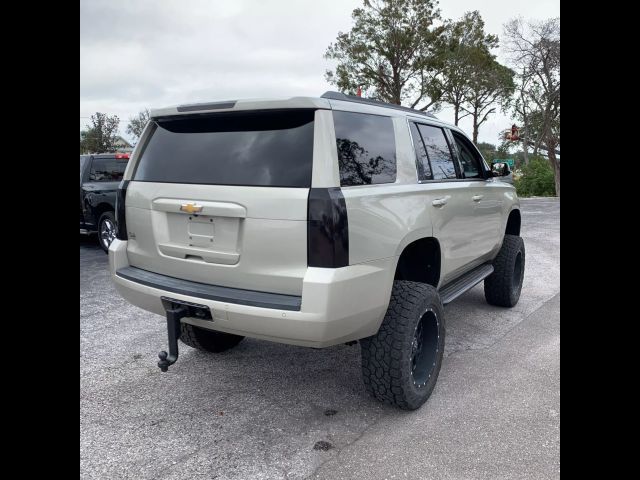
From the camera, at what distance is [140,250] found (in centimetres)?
313

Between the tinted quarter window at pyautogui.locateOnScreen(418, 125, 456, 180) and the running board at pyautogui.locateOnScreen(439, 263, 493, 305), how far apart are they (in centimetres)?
88

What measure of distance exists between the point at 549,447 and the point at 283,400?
1605 mm

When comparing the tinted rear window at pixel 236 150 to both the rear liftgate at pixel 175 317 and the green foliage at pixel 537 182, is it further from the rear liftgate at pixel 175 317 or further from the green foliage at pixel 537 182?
the green foliage at pixel 537 182

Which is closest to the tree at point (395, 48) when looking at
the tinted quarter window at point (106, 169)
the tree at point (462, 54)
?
the tree at point (462, 54)

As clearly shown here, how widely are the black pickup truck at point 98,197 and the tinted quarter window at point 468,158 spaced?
6727 mm

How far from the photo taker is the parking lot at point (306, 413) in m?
2.58

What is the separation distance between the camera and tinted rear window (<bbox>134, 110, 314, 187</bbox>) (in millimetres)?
2613

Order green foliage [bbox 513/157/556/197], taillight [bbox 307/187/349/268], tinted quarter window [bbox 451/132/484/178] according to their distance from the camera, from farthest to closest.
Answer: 1. green foliage [bbox 513/157/556/197]
2. tinted quarter window [bbox 451/132/484/178]
3. taillight [bbox 307/187/349/268]

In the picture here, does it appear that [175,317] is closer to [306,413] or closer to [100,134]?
[306,413]

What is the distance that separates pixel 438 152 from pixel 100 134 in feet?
124

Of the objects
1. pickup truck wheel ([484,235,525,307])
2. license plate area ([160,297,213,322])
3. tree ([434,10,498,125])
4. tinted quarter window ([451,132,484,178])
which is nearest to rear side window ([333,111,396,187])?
license plate area ([160,297,213,322])

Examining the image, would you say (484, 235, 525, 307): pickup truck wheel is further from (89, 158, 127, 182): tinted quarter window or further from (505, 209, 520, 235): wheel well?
(89, 158, 127, 182): tinted quarter window
